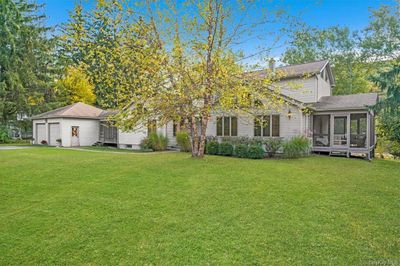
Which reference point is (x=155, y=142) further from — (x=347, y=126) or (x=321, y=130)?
(x=347, y=126)

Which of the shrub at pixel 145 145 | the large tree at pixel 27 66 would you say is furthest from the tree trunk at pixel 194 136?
the large tree at pixel 27 66

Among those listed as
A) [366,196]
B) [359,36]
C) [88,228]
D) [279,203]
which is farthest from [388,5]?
[88,228]

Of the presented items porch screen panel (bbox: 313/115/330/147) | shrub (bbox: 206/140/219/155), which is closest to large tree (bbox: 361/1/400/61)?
porch screen panel (bbox: 313/115/330/147)

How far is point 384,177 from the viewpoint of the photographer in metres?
9.41

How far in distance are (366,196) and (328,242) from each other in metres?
3.37

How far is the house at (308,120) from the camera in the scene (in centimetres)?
1497

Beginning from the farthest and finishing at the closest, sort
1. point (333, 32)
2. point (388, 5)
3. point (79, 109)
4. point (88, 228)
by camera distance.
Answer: point (333, 32) → point (388, 5) → point (79, 109) → point (88, 228)

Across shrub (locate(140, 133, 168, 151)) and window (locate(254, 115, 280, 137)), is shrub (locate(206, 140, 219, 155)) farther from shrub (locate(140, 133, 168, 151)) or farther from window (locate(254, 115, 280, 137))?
shrub (locate(140, 133, 168, 151))

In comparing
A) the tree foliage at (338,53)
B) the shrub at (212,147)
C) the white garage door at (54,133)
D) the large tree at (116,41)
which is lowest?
the shrub at (212,147)

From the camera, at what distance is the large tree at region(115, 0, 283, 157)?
11.5 meters

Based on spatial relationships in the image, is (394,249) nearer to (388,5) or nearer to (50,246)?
(50,246)

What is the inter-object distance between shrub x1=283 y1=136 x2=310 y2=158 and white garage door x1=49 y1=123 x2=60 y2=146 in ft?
61.9

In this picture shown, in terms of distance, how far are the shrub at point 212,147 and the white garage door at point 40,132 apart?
16.7m

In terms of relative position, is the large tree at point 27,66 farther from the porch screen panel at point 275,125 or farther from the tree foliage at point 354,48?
the tree foliage at point 354,48
